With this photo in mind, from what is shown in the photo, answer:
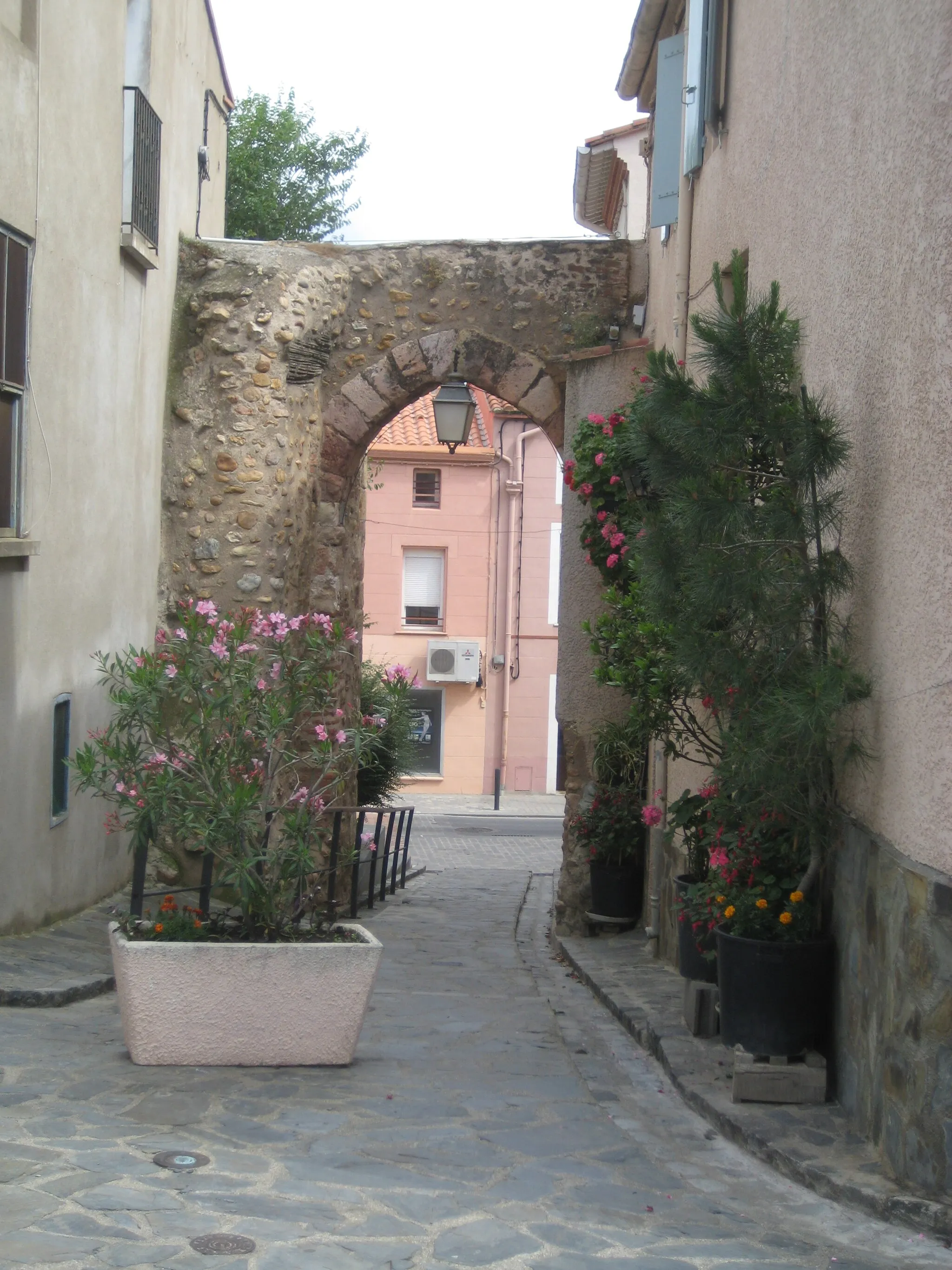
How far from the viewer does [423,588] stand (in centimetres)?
2777

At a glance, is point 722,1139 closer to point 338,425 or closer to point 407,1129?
point 407,1129

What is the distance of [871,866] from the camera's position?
14.1 ft

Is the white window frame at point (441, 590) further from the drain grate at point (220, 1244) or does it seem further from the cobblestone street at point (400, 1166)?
the drain grate at point (220, 1244)

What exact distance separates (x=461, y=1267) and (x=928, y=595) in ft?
7.08

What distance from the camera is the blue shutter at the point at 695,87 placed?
7789mm

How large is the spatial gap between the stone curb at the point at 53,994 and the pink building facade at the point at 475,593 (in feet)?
68.6

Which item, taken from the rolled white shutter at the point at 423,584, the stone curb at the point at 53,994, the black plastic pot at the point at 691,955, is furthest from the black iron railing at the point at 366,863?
the rolled white shutter at the point at 423,584

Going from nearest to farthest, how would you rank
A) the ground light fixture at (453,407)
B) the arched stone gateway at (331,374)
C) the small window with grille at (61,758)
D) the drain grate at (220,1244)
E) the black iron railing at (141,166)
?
the drain grate at (220,1244) < the small window with grille at (61,758) < the black iron railing at (141,166) < the arched stone gateway at (331,374) < the ground light fixture at (453,407)

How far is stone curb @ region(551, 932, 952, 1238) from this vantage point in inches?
141

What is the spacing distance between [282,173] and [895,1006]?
22671 millimetres

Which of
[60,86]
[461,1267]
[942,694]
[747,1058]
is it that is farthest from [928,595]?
[60,86]

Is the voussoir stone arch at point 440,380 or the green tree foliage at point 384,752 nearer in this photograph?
the voussoir stone arch at point 440,380

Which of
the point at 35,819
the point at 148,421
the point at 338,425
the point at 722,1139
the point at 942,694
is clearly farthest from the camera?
the point at 338,425

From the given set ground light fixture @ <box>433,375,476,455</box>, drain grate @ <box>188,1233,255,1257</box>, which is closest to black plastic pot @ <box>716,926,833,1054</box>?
drain grate @ <box>188,1233,255,1257</box>
